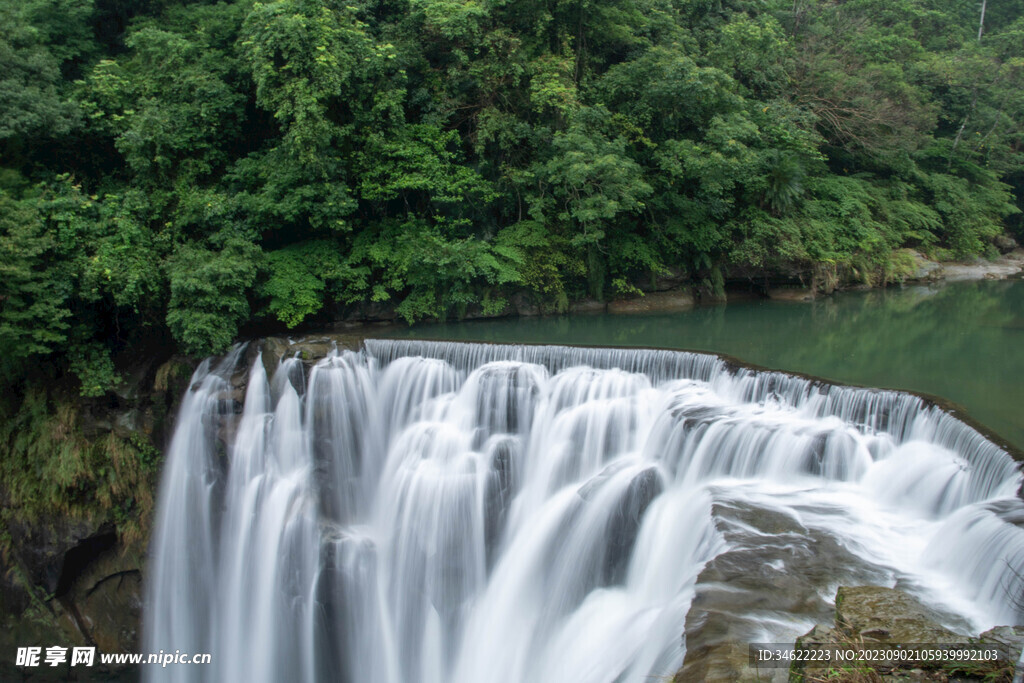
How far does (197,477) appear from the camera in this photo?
10.9 metres

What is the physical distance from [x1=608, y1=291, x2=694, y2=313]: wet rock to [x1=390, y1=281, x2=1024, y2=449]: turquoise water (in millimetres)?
482

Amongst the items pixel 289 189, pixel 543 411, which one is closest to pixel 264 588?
pixel 543 411

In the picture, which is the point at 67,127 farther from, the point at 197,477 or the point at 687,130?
the point at 687,130

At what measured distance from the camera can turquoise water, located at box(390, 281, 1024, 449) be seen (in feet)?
34.3

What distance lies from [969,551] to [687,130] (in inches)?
485

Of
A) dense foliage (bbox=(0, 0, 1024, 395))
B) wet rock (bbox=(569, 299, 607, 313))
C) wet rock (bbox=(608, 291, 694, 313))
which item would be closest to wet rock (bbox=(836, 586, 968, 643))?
dense foliage (bbox=(0, 0, 1024, 395))

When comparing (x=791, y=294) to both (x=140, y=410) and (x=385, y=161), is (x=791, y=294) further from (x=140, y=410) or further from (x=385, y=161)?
(x=140, y=410)

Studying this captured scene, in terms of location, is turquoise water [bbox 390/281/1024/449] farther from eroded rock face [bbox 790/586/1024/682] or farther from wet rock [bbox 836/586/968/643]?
eroded rock face [bbox 790/586/1024/682]

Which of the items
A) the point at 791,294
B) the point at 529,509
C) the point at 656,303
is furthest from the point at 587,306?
the point at 529,509

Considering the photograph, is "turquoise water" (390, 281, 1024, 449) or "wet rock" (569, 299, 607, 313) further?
"wet rock" (569, 299, 607, 313)

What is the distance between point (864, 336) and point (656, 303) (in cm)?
478

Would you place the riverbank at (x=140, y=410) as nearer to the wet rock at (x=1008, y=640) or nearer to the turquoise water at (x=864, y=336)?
the turquoise water at (x=864, y=336)

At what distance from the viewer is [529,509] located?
9.32m

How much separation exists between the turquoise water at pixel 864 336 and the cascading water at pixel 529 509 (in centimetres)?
174
